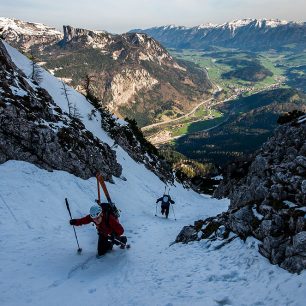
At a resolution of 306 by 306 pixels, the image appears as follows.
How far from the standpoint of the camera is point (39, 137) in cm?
3569

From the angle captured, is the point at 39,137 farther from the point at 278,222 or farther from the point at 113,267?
the point at 278,222

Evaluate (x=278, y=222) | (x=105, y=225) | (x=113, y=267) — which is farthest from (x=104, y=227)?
(x=278, y=222)

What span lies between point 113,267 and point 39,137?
71.4ft

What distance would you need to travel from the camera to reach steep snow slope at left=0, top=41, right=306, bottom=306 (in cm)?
1342

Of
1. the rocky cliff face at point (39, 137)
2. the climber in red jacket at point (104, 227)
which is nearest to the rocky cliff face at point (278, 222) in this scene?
the climber in red jacket at point (104, 227)

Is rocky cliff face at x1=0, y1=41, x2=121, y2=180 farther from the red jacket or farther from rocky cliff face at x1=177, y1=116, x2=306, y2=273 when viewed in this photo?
rocky cliff face at x1=177, y1=116, x2=306, y2=273

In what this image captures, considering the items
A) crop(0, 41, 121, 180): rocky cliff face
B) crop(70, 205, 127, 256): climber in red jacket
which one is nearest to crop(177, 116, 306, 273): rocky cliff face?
crop(70, 205, 127, 256): climber in red jacket

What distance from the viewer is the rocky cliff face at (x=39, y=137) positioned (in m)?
33.0

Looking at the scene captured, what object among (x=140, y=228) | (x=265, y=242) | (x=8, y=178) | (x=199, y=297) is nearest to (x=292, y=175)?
(x=265, y=242)

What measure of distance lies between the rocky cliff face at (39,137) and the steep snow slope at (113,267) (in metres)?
5.22

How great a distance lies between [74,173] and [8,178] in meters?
10.4

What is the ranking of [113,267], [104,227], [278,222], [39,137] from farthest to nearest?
[39,137], [104,227], [113,267], [278,222]

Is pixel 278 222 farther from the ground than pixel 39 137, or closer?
closer

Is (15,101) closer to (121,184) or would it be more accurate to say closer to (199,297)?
(121,184)
